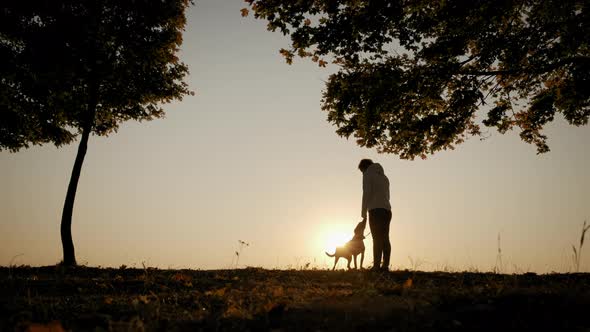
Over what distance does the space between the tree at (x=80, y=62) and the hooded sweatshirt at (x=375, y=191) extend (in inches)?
354

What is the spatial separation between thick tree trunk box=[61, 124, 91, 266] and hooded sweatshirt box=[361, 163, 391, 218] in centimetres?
957

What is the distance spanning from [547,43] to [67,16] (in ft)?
46.9

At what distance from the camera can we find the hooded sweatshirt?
927cm

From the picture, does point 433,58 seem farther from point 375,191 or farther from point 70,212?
point 70,212

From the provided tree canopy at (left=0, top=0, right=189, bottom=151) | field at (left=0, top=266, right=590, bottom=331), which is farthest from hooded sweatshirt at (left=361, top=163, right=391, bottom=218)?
tree canopy at (left=0, top=0, right=189, bottom=151)

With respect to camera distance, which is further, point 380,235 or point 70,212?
point 70,212

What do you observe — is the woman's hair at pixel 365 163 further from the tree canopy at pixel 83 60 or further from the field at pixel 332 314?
the tree canopy at pixel 83 60

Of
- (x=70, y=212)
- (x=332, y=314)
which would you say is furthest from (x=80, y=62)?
(x=332, y=314)

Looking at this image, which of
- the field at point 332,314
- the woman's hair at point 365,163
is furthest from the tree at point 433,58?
the field at point 332,314

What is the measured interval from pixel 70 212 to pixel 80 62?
4.90 m

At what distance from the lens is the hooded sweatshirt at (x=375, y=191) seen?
30.4ft

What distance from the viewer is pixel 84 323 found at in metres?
3.70

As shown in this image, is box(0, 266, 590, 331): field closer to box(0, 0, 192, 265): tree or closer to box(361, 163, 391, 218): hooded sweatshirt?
box(361, 163, 391, 218): hooded sweatshirt

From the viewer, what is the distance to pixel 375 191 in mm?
9344
